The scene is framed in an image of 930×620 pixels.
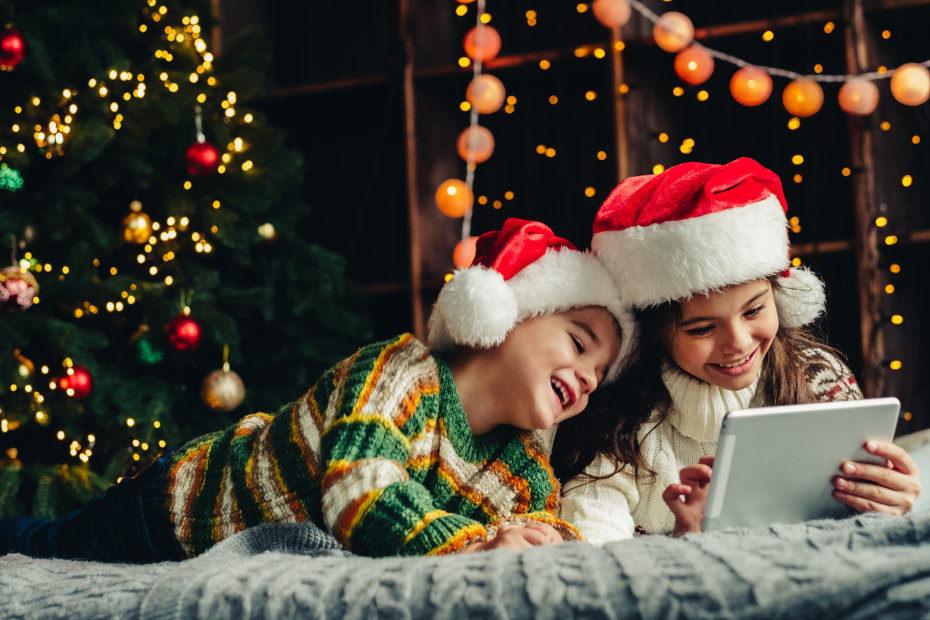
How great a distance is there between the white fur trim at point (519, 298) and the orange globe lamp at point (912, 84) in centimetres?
112

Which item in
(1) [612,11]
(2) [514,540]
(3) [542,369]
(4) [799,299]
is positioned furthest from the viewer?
(1) [612,11]

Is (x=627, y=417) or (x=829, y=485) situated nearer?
(x=829, y=485)

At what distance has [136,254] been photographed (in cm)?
201

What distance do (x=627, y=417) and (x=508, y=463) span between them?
9.9 inches

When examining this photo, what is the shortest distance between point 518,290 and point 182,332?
105 centimetres

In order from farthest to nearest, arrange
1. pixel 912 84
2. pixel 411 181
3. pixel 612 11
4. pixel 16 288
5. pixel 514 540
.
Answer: pixel 411 181 < pixel 612 11 < pixel 912 84 < pixel 16 288 < pixel 514 540

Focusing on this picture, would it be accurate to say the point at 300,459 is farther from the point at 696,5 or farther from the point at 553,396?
the point at 696,5

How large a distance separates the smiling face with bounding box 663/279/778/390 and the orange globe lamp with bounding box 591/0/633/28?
3.71 feet

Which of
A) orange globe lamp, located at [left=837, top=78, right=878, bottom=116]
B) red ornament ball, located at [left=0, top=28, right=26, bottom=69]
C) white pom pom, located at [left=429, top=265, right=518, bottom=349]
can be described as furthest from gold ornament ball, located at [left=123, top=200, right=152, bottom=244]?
orange globe lamp, located at [left=837, top=78, right=878, bottom=116]

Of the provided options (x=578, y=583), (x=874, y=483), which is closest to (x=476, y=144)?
(x=874, y=483)

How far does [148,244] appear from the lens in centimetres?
200

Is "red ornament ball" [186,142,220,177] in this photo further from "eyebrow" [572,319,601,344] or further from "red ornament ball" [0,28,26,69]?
"eyebrow" [572,319,601,344]

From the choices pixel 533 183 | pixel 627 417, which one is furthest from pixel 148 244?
pixel 627 417

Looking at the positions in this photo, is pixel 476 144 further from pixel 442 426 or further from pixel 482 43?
pixel 442 426
